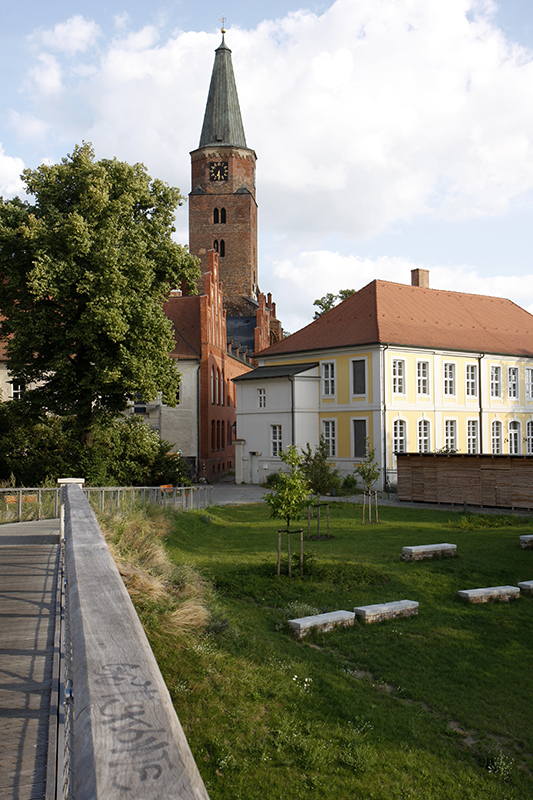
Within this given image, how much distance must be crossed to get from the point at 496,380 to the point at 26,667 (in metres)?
39.8

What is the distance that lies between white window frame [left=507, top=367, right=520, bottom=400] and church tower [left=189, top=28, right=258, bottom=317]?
36545mm

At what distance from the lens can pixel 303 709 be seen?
6785mm

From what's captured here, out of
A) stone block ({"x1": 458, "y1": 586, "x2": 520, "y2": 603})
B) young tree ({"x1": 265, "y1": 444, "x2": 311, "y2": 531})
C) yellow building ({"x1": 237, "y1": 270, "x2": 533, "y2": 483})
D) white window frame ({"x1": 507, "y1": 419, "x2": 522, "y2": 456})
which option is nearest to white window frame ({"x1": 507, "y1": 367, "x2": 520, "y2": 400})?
yellow building ({"x1": 237, "y1": 270, "x2": 533, "y2": 483})

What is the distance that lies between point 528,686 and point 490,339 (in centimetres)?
3603

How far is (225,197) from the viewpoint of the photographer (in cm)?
7325

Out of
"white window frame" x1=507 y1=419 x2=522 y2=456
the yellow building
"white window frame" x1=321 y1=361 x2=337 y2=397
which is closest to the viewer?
the yellow building

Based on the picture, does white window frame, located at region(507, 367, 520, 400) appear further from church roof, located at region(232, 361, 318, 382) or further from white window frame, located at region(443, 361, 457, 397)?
church roof, located at region(232, 361, 318, 382)

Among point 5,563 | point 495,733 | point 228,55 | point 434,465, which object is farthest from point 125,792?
point 228,55

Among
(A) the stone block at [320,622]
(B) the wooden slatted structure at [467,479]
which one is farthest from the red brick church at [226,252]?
(A) the stone block at [320,622]

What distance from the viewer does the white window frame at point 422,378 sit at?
1459 inches

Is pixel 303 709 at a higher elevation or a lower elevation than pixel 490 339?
lower

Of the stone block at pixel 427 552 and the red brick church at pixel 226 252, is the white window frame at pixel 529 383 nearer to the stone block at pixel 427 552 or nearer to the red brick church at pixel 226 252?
the red brick church at pixel 226 252

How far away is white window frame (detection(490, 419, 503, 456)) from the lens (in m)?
40.1

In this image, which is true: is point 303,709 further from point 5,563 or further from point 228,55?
point 228,55
